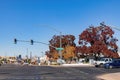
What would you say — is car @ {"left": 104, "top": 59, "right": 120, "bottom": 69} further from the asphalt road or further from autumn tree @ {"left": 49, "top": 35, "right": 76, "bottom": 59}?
autumn tree @ {"left": 49, "top": 35, "right": 76, "bottom": 59}

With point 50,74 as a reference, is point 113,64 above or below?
above

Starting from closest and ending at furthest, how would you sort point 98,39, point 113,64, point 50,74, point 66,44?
point 50,74
point 113,64
point 98,39
point 66,44

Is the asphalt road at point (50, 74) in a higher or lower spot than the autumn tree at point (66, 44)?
lower

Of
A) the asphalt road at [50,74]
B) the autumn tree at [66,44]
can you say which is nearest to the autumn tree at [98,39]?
the autumn tree at [66,44]

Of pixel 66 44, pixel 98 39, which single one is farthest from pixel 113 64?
pixel 66 44

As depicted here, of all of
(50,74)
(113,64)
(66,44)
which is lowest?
(50,74)

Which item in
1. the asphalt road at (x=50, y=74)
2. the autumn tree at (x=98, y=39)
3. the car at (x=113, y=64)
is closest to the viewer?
the asphalt road at (x=50, y=74)

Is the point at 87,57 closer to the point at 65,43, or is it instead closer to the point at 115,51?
the point at 115,51

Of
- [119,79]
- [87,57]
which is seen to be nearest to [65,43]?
[87,57]

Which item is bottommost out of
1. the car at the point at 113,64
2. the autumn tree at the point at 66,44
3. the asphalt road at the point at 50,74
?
the asphalt road at the point at 50,74

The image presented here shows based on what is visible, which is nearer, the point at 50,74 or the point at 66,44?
the point at 50,74

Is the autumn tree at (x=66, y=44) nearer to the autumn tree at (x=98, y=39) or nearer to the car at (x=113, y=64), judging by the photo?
the autumn tree at (x=98, y=39)

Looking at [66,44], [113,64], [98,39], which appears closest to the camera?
[113,64]

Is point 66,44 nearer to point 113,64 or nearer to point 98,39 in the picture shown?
point 98,39
